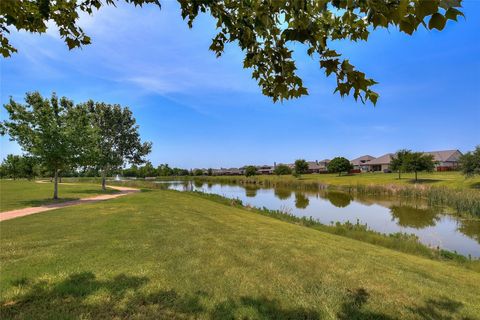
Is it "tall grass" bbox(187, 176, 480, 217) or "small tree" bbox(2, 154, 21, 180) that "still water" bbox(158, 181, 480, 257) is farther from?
"small tree" bbox(2, 154, 21, 180)

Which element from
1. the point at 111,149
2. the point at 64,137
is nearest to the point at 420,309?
the point at 64,137

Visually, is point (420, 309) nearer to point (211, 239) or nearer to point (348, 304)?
point (348, 304)

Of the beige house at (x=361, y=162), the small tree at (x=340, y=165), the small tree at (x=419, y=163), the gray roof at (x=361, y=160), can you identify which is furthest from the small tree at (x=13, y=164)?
the gray roof at (x=361, y=160)

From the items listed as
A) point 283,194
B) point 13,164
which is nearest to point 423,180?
point 283,194

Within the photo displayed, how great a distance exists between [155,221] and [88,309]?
6835mm

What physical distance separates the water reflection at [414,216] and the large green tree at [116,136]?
30052 mm

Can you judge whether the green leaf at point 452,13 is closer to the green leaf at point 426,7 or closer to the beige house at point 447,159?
the green leaf at point 426,7

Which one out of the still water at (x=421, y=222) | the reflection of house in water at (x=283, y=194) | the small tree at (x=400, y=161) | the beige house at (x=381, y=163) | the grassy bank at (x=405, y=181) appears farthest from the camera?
the beige house at (x=381, y=163)

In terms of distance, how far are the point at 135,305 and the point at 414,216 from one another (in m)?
24.3

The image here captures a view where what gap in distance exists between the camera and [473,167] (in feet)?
121

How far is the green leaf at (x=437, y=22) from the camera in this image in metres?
1.87

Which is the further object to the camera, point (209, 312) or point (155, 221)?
point (155, 221)

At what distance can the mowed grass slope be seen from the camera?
14.1ft

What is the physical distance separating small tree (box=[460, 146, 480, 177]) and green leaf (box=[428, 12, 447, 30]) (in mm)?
44765
